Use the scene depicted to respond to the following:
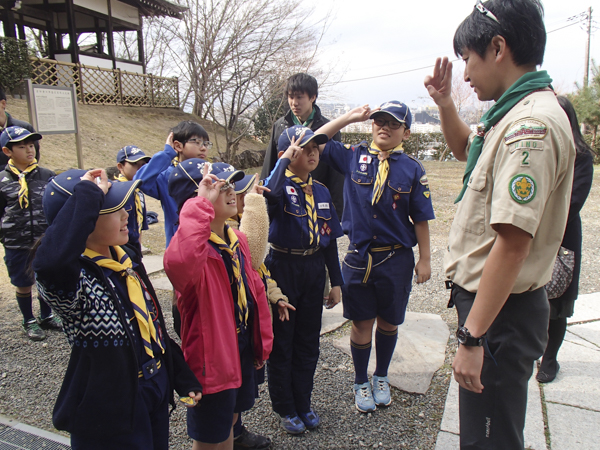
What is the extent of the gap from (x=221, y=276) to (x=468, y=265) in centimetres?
103

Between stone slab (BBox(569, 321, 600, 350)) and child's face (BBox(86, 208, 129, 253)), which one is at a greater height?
child's face (BBox(86, 208, 129, 253))

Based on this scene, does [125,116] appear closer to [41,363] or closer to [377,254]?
[41,363]

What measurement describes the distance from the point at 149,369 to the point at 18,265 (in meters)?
2.64

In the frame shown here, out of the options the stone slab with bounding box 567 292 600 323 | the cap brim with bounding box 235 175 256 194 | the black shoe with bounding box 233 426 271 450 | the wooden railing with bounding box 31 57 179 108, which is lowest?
the black shoe with bounding box 233 426 271 450

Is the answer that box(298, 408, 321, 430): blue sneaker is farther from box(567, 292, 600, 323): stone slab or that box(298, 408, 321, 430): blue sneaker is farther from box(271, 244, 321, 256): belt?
box(567, 292, 600, 323): stone slab

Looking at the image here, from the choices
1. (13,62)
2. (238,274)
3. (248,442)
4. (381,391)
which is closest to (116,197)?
(238,274)

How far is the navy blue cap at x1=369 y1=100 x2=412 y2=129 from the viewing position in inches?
102

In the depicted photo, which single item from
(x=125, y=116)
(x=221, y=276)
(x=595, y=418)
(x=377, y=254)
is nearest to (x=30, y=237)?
(x=221, y=276)

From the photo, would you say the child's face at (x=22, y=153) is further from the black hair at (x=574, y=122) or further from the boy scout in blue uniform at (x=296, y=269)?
the black hair at (x=574, y=122)

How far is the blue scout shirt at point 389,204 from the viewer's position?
261 cm

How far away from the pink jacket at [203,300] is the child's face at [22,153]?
261 centimetres

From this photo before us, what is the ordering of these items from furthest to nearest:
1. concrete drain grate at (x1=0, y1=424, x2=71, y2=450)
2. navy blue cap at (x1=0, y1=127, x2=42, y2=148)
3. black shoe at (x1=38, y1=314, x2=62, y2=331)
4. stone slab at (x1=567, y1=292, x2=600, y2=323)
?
stone slab at (x1=567, y1=292, x2=600, y2=323), black shoe at (x1=38, y1=314, x2=62, y2=331), navy blue cap at (x1=0, y1=127, x2=42, y2=148), concrete drain grate at (x1=0, y1=424, x2=71, y2=450)

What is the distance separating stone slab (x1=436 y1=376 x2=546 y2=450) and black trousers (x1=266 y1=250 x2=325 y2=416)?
2.81 feet

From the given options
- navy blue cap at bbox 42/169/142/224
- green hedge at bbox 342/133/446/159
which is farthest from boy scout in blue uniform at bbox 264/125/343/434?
green hedge at bbox 342/133/446/159
